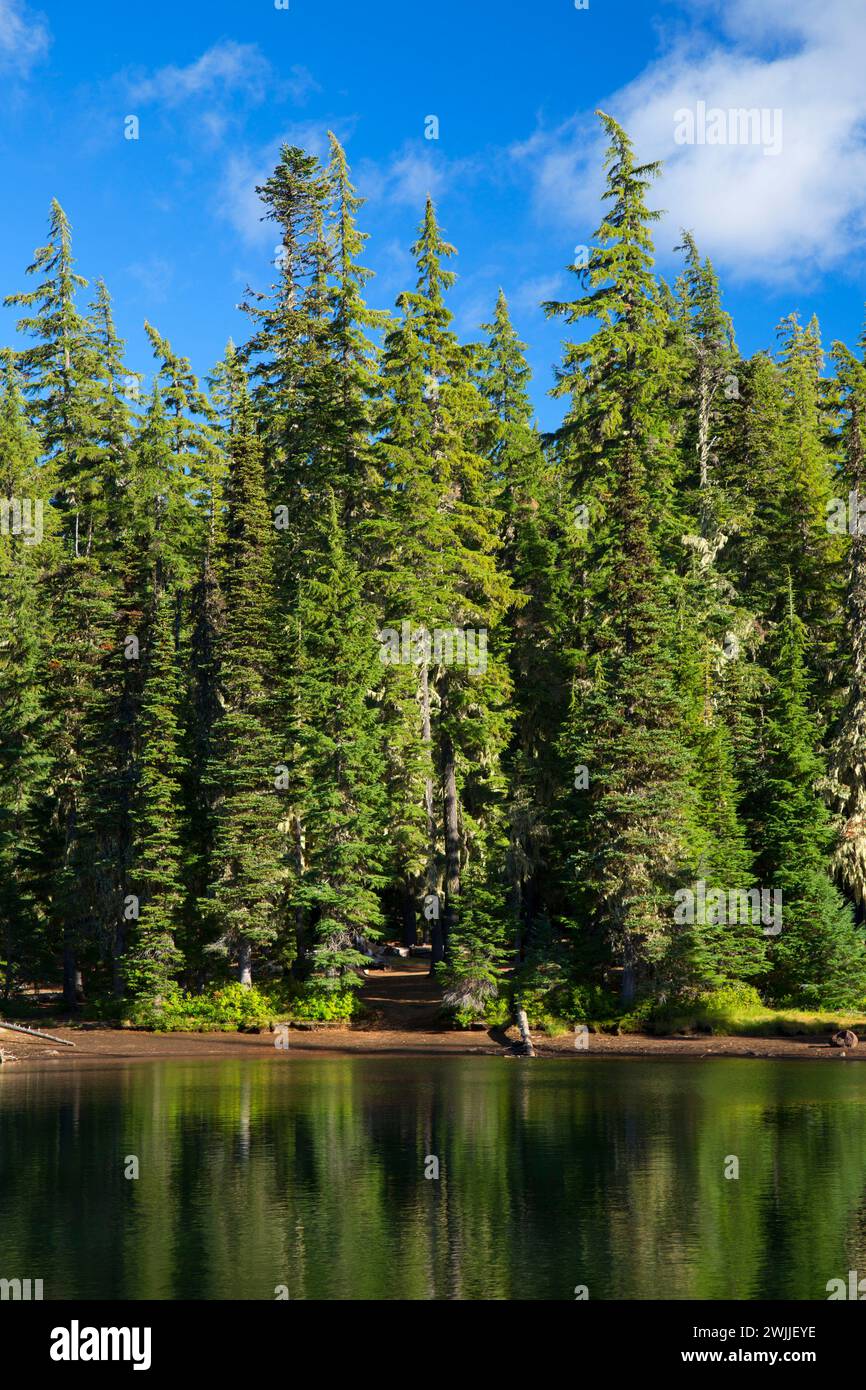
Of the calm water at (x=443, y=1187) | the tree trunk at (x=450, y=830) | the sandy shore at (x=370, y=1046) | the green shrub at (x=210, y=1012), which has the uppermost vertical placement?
the tree trunk at (x=450, y=830)

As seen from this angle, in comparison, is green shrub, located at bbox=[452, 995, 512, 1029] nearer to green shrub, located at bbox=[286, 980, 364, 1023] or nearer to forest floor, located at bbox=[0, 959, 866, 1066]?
forest floor, located at bbox=[0, 959, 866, 1066]

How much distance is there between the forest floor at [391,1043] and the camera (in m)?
38.2

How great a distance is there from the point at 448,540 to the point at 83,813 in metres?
17.8

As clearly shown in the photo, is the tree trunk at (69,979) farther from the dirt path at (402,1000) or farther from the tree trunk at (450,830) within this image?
the tree trunk at (450,830)

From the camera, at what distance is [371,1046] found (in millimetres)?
42156

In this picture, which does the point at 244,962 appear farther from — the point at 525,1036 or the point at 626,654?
the point at 626,654

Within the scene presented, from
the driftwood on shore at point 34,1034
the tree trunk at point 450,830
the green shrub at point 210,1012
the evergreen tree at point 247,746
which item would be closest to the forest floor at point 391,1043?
the driftwood on shore at point 34,1034

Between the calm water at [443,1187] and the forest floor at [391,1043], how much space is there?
4948 mm

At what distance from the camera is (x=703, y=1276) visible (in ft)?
50.1

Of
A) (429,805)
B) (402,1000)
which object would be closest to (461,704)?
(429,805)

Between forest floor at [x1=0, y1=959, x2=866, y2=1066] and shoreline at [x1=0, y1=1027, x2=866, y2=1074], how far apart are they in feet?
0.10

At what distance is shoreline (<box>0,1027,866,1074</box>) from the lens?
3778 centimetres

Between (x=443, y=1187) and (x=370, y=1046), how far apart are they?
21.9 m
